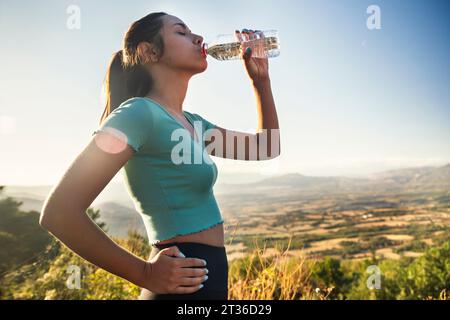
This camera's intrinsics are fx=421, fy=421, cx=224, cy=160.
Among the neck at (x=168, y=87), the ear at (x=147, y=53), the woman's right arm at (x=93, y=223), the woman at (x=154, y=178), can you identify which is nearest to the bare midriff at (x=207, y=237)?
the woman at (x=154, y=178)

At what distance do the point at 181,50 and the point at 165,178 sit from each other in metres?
0.61

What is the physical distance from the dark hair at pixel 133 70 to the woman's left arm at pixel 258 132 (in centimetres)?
55

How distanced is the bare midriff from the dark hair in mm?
641

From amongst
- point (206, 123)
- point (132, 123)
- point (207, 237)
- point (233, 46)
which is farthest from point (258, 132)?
point (132, 123)

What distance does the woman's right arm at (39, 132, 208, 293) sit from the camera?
1203mm

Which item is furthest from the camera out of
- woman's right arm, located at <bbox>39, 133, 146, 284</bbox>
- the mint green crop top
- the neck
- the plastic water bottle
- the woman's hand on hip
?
the plastic water bottle

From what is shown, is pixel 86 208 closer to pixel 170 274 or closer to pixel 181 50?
pixel 170 274

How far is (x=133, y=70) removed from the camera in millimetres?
1798

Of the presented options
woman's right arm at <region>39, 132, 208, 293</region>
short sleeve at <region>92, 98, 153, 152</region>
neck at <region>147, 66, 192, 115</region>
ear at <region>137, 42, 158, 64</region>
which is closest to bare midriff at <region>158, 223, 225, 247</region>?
woman's right arm at <region>39, 132, 208, 293</region>

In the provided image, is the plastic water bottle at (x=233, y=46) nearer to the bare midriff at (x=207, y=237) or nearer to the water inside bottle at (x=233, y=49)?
the water inside bottle at (x=233, y=49)

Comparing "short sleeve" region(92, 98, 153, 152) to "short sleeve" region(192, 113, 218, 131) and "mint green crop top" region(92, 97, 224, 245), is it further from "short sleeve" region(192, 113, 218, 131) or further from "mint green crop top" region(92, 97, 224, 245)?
"short sleeve" region(192, 113, 218, 131)

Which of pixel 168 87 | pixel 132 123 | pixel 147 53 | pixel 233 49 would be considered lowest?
pixel 132 123
